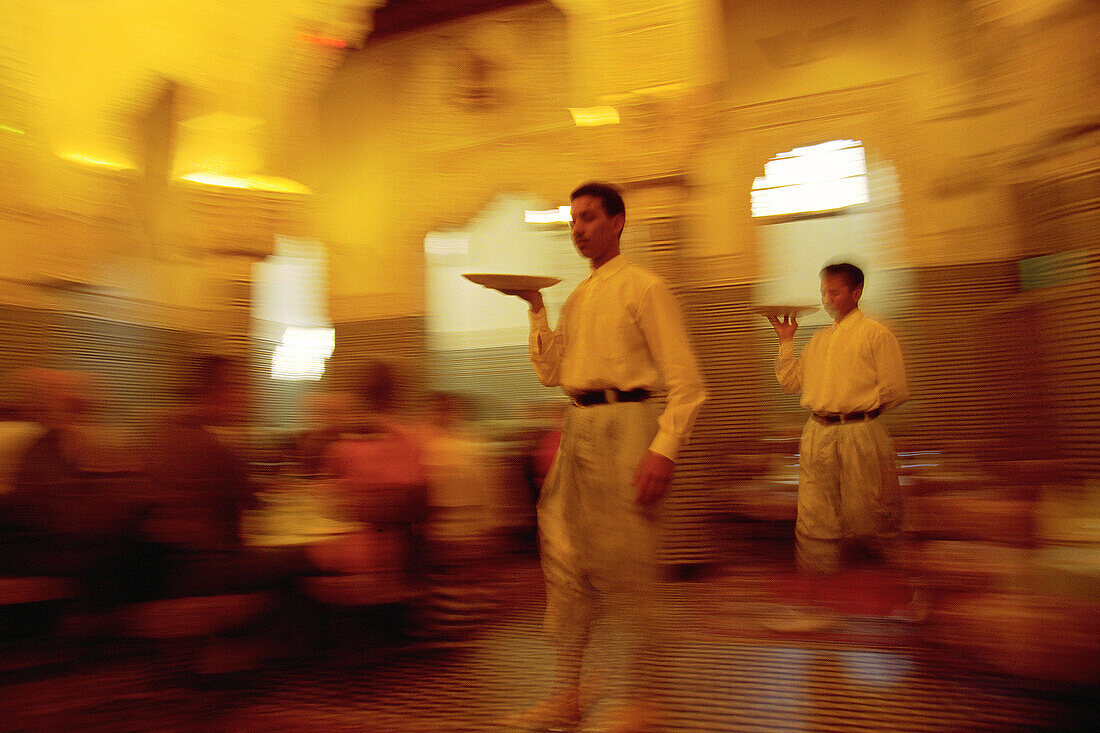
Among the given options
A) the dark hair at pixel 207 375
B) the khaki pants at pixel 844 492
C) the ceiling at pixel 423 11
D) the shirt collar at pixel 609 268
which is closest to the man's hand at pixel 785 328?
the khaki pants at pixel 844 492

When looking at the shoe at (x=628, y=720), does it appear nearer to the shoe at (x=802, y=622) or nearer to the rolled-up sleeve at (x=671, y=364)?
the rolled-up sleeve at (x=671, y=364)

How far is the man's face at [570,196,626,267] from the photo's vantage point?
6.88 ft

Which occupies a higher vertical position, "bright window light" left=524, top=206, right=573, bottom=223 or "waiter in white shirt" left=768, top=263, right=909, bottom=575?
"bright window light" left=524, top=206, right=573, bottom=223

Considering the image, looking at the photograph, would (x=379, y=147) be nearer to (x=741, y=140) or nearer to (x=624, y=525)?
(x=741, y=140)

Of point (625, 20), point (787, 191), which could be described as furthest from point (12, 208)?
point (787, 191)

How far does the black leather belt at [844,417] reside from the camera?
3139 mm

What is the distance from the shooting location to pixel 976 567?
271 cm

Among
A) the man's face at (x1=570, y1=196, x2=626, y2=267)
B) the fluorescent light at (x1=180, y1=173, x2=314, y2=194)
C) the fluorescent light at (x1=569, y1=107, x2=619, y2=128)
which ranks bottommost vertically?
the man's face at (x1=570, y1=196, x2=626, y2=267)

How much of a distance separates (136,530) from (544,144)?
177 inches

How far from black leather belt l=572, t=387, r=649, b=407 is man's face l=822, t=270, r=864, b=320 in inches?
61.4

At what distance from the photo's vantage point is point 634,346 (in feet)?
6.63

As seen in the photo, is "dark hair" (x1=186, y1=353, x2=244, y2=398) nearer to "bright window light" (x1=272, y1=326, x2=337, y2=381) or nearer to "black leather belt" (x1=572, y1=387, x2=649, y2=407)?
"black leather belt" (x1=572, y1=387, x2=649, y2=407)

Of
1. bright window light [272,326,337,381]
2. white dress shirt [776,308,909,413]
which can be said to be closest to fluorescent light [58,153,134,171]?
bright window light [272,326,337,381]

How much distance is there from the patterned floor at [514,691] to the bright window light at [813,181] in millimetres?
3729
